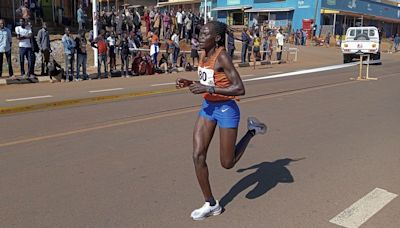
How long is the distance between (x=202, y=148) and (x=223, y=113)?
0.37 metres

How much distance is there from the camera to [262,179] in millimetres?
5078

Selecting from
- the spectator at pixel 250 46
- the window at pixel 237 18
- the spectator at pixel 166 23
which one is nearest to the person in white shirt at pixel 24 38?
the spectator at pixel 166 23

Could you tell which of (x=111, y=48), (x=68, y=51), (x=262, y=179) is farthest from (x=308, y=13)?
(x=262, y=179)

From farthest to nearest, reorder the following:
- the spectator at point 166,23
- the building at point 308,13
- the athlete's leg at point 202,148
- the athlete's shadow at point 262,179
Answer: the building at point 308,13
the spectator at point 166,23
the athlete's shadow at point 262,179
the athlete's leg at point 202,148

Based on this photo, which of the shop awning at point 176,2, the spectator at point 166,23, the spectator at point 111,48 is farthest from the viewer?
the shop awning at point 176,2

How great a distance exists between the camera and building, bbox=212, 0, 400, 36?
49.2 metres

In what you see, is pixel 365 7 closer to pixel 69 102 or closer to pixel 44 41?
pixel 44 41

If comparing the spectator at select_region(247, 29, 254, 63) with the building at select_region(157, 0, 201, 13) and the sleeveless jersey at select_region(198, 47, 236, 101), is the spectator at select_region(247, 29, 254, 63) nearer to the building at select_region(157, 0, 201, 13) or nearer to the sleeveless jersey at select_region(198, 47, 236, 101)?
the sleeveless jersey at select_region(198, 47, 236, 101)

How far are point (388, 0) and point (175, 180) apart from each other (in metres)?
70.0

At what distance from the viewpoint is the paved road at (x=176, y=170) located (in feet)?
13.3

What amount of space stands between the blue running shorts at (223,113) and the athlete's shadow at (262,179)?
890 millimetres

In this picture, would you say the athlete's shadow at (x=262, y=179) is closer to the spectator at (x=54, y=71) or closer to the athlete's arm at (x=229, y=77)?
the athlete's arm at (x=229, y=77)

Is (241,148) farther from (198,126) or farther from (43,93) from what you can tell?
(43,93)

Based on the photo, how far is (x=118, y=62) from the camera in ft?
66.6
